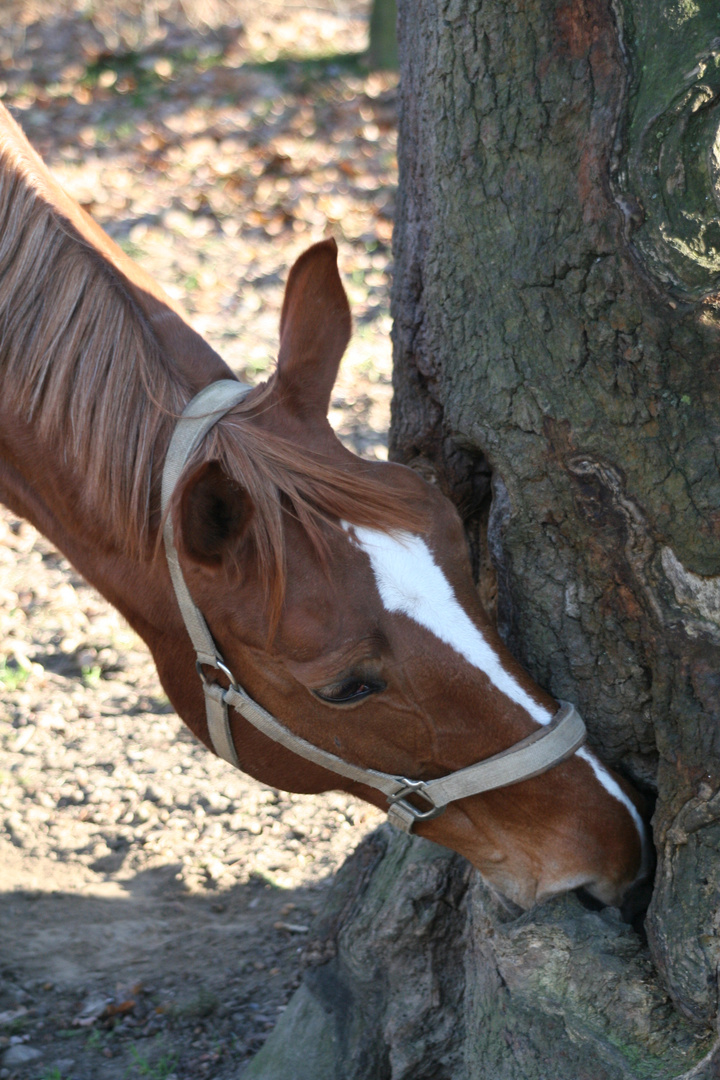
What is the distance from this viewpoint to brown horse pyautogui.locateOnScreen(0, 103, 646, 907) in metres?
1.63

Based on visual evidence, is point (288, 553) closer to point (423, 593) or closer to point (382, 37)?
point (423, 593)

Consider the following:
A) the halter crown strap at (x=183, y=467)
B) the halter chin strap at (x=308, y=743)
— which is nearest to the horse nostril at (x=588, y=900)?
the halter chin strap at (x=308, y=743)

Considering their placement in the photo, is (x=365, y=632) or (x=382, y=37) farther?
(x=382, y=37)

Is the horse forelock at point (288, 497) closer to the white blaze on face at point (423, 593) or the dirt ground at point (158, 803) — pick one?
the white blaze on face at point (423, 593)

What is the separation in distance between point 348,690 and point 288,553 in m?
0.26

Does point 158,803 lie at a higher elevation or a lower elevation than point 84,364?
lower

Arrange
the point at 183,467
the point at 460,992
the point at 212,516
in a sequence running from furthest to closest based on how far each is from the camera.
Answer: the point at 460,992 → the point at 183,467 → the point at 212,516

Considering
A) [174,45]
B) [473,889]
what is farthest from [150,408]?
[174,45]

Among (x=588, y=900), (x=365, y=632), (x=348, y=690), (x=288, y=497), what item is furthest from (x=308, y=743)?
(x=588, y=900)

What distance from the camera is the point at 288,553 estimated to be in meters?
1.63

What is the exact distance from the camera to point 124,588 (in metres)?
1.84

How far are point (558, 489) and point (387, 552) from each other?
0.36 meters

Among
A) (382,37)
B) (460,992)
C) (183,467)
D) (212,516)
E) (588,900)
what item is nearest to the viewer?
(212,516)

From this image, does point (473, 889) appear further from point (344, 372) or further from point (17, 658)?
point (344, 372)
